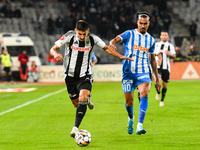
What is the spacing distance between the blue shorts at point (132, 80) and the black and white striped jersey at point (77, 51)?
79 centimetres

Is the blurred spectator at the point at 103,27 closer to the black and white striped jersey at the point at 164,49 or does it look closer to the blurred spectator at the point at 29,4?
the blurred spectator at the point at 29,4

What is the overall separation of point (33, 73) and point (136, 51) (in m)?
18.4

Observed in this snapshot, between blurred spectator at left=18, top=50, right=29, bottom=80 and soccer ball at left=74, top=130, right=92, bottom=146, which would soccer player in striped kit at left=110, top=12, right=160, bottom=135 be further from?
blurred spectator at left=18, top=50, right=29, bottom=80

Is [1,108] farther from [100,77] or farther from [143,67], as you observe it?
[100,77]

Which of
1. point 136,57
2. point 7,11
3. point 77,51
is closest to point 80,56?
point 77,51

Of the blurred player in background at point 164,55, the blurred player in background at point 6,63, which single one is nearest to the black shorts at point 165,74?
the blurred player in background at point 164,55

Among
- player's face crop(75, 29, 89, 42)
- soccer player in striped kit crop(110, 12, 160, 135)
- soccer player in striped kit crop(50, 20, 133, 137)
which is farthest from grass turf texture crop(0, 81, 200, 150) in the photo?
player's face crop(75, 29, 89, 42)

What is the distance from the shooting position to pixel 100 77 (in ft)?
83.5

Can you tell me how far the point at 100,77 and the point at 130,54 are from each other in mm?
17868

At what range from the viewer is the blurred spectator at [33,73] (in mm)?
25172

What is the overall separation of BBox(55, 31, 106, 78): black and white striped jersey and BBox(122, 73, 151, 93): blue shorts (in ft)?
2.61

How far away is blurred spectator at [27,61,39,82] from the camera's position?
82.6ft

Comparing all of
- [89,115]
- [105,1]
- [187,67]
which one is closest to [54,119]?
[89,115]

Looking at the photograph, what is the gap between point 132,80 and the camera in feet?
24.9
